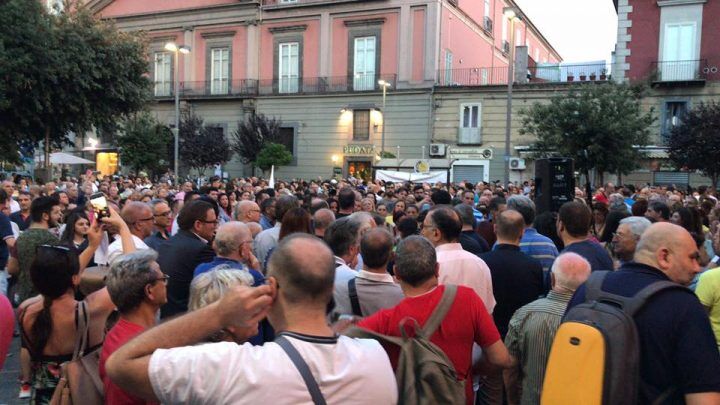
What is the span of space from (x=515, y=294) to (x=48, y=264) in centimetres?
310

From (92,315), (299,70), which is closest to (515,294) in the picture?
(92,315)

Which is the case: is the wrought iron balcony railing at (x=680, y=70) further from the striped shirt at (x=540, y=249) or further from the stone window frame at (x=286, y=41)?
the striped shirt at (x=540, y=249)

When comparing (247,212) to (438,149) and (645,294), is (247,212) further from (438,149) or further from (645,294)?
(438,149)

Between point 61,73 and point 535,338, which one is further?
point 61,73

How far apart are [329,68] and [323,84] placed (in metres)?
1.01

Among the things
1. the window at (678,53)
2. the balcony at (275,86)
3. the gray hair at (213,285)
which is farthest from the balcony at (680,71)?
the gray hair at (213,285)

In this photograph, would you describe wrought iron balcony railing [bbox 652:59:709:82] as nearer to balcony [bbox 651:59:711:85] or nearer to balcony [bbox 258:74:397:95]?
balcony [bbox 651:59:711:85]

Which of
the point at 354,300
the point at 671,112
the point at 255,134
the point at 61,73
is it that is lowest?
the point at 354,300

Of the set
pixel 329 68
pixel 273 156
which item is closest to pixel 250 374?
pixel 273 156

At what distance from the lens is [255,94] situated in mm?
34906

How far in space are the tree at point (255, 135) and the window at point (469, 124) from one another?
10.2 meters

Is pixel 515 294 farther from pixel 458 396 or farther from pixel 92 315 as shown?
pixel 92 315

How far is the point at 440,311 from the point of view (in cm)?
295

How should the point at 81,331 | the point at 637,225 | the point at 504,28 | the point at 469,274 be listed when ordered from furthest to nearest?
1. the point at 504,28
2. the point at 637,225
3. the point at 469,274
4. the point at 81,331
